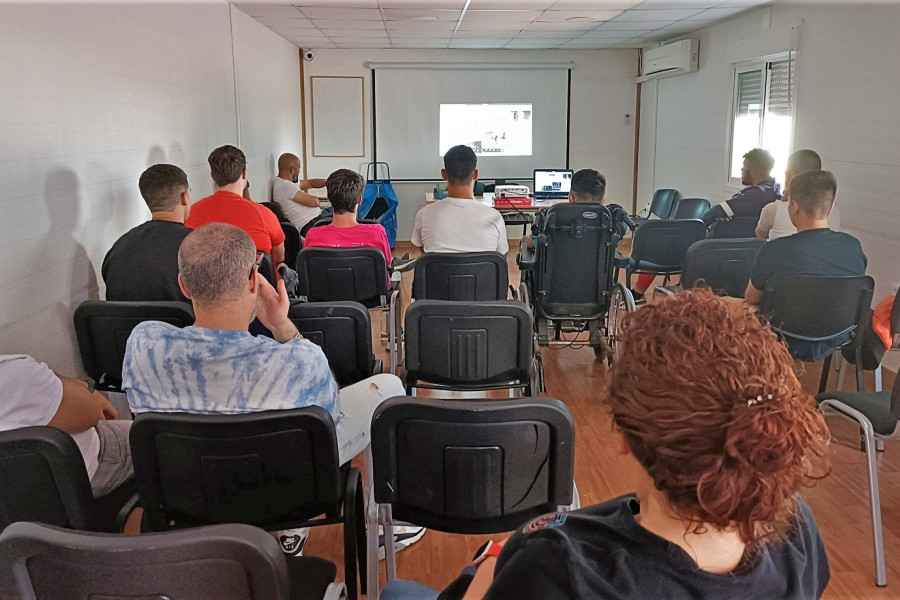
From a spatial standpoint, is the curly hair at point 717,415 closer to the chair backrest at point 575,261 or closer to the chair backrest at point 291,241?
the chair backrest at point 575,261

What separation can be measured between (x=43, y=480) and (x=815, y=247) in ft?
10.3

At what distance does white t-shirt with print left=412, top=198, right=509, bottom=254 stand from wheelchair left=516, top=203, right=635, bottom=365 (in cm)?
28

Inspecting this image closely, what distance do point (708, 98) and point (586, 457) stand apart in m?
5.59

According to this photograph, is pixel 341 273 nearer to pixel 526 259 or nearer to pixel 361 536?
pixel 526 259

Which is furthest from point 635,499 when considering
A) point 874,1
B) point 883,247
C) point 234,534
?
point 874,1

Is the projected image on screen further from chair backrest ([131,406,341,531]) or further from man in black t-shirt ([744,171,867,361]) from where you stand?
chair backrest ([131,406,341,531])

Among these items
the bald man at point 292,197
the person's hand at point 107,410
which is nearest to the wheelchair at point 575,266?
the person's hand at point 107,410

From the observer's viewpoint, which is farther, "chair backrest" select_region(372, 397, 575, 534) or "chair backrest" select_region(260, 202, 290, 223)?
"chair backrest" select_region(260, 202, 290, 223)

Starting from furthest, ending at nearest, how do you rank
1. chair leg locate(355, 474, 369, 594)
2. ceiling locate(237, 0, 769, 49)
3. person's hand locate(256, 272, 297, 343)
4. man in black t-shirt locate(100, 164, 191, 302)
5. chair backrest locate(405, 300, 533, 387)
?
ceiling locate(237, 0, 769, 49)
man in black t-shirt locate(100, 164, 191, 302)
chair backrest locate(405, 300, 533, 387)
person's hand locate(256, 272, 297, 343)
chair leg locate(355, 474, 369, 594)

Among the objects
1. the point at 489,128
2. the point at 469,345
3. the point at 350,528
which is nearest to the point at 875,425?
the point at 469,345

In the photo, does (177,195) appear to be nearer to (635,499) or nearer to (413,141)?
(635,499)

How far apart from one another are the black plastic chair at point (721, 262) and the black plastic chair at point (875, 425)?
1.54m

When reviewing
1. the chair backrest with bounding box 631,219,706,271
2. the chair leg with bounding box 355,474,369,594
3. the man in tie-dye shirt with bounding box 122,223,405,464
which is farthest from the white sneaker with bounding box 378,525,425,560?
the chair backrest with bounding box 631,219,706,271

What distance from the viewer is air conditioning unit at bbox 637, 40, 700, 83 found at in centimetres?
800
